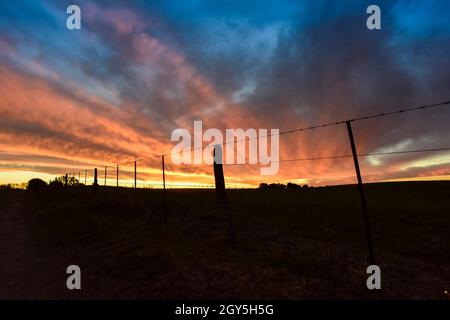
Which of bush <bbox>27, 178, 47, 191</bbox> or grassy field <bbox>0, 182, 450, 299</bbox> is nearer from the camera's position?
grassy field <bbox>0, 182, 450, 299</bbox>

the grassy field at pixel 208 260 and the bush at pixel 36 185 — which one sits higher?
the bush at pixel 36 185

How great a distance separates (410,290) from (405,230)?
13.6m

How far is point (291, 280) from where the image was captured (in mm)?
8750

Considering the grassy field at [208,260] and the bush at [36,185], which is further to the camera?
the bush at [36,185]

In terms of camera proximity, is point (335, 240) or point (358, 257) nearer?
point (358, 257)

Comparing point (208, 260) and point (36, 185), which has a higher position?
point (36, 185)

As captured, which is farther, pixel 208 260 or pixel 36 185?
pixel 36 185

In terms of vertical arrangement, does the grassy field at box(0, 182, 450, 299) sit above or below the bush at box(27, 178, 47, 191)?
below

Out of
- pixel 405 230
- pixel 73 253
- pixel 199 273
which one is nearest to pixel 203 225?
pixel 73 253
